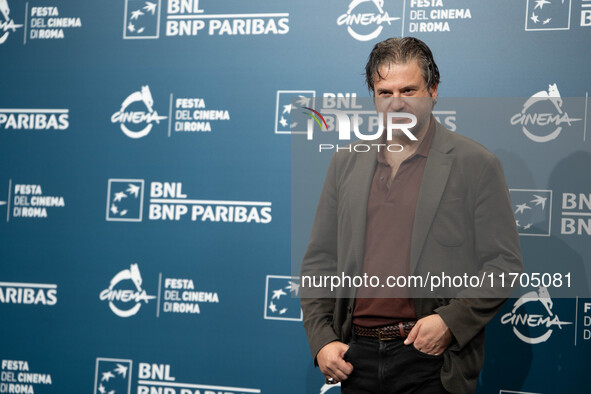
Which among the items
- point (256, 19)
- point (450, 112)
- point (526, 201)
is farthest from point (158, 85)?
point (526, 201)

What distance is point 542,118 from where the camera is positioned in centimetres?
257

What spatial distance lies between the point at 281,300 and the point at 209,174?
687 millimetres

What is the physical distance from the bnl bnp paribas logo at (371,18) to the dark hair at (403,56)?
2.79ft

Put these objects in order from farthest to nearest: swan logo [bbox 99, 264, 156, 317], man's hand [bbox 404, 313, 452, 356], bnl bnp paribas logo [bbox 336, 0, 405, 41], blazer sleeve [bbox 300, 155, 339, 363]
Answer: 1. swan logo [bbox 99, 264, 156, 317]
2. bnl bnp paribas logo [bbox 336, 0, 405, 41]
3. blazer sleeve [bbox 300, 155, 339, 363]
4. man's hand [bbox 404, 313, 452, 356]

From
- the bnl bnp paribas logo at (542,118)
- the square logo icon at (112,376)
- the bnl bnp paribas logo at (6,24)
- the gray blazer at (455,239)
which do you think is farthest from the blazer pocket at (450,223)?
the bnl bnp paribas logo at (6,24)

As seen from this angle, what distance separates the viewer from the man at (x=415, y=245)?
74.4 inches

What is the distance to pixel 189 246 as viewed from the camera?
10.0 feet

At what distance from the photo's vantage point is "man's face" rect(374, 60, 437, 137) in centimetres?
199

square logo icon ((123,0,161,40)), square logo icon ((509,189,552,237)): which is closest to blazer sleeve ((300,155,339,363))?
square logo icon ((509,189,552,237))

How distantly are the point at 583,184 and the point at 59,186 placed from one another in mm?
2450

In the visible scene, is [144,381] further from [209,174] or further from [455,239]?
[455,239]

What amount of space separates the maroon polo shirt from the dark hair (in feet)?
0.73

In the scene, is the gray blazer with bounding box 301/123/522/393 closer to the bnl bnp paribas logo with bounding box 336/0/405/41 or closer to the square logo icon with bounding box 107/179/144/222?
the bnl bnp paribas logo with bounding box 336/0/405/41

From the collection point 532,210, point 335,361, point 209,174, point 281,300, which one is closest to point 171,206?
point 209,174
